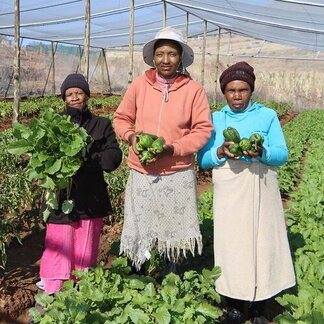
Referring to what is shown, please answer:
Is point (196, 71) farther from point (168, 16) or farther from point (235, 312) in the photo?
point (235, 312)

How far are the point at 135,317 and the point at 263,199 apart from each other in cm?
100

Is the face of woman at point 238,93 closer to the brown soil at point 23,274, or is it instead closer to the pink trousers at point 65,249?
the pink trousers at point 65,249

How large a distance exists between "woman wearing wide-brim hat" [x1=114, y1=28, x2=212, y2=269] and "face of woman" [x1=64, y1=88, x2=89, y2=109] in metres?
0.22

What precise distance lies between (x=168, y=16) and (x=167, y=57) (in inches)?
602

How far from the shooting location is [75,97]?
2.64 m

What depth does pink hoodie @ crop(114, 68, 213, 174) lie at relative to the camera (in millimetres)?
2543

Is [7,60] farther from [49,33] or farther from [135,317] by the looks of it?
[135,317]

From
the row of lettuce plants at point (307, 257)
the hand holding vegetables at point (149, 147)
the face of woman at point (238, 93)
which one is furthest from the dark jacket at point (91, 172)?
the row of lettuce plants at point (307, 257)

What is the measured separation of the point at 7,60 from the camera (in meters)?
21.7

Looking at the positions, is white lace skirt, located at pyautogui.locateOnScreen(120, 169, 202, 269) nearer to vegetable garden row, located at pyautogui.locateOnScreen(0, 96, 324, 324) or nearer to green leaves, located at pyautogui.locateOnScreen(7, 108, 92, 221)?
vegetable garden row, located at pyautogui.locateOnScreen(0, 96, 324, 324)

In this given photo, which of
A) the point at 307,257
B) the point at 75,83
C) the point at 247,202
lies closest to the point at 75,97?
the point at 75,83

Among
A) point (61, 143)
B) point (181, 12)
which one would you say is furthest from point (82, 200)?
point (181, 12)

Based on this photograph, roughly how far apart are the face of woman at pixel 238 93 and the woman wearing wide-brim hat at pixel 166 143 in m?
0.15

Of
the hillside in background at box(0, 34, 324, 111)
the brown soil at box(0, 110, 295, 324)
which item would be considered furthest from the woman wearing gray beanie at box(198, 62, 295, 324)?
the hillside in background at box(0, 34, 324, 111)
